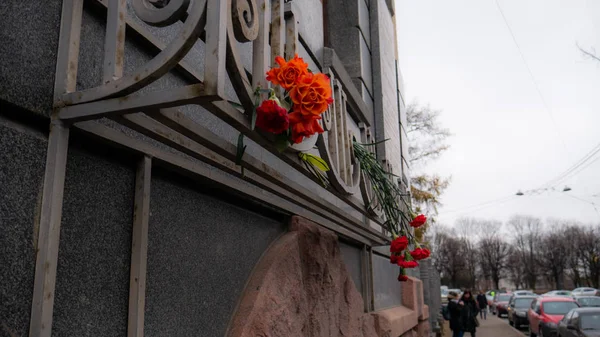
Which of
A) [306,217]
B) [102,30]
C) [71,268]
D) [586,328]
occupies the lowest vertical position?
[586,328]

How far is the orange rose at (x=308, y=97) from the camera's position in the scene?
6.44ft

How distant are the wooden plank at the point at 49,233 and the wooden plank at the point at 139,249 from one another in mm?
354

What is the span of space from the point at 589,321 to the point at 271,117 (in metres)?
11.8

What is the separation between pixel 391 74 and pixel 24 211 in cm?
707

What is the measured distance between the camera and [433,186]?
21812mm

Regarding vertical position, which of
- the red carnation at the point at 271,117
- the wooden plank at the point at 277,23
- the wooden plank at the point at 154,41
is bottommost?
the red carnation at the point at 271,117

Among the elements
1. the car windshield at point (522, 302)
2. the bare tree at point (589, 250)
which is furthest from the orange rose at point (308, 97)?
the bare tree at point (589, 250)

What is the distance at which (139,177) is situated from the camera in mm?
1900

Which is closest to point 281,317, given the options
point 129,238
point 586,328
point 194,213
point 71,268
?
point 194,213

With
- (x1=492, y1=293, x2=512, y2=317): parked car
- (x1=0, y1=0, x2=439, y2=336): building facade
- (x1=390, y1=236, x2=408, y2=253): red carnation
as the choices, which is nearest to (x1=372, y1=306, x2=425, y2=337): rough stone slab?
(x1=390, y1=236, x2=408, y2=253): red carnation

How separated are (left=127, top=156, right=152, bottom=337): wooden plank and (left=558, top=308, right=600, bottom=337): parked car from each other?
1102 cm

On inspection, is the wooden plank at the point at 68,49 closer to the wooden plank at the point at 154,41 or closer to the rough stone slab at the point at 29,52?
the rough stone slab at the point at 29,52

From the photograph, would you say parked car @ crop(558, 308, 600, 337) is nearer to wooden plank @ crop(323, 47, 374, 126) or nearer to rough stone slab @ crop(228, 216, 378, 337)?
wooden plank @ crop(323, 47, 374, 126)

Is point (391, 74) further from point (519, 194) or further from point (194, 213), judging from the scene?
point (519, 194)
